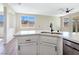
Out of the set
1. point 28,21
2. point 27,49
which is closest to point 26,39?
point 27,49

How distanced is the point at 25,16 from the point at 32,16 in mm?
713

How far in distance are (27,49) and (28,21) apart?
8.74m

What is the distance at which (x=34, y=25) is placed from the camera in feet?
36.9

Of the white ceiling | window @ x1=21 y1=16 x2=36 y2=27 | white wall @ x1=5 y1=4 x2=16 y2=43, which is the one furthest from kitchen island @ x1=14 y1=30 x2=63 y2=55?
window @ x1=21 y1=16 x2=36 y2=27

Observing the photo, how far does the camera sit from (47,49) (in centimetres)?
243

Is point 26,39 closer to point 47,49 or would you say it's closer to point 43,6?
point 47,49

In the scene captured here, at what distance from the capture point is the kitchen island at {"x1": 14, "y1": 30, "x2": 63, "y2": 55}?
2.27 meters

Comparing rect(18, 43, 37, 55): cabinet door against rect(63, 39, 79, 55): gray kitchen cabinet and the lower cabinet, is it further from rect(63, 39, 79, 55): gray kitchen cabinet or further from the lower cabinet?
rect(63, 39, 79, 55): gray kitchen cabinet

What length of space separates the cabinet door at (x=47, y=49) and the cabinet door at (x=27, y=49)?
0.16 meters

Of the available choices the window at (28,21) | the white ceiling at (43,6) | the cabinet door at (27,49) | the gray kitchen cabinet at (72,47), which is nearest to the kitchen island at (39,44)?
the cabinet door at (27,49)

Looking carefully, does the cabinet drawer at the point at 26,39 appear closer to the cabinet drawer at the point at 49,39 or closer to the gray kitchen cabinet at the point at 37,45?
the gray kitchen cabinet at the point at 37,45

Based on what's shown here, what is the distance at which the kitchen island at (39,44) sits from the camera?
2.27 metres

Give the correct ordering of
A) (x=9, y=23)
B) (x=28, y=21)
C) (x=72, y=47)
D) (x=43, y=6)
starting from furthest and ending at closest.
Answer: (x=28, y=21) < (x=9, y=23) < (x=43, y=6) < (x=72, y=47)
